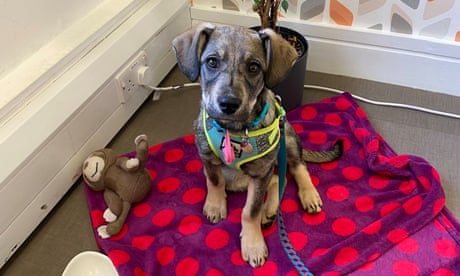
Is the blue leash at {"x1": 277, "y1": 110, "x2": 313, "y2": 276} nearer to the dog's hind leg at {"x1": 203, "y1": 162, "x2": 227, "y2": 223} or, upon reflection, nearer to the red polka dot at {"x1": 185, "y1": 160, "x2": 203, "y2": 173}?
the dog's hind leg at {"x1": 203, "y1": 162, "x2": 227, "y2": 223}

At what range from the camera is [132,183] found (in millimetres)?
1633

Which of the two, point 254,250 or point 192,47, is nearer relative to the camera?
point 192,47

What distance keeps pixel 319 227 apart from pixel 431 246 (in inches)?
14.0

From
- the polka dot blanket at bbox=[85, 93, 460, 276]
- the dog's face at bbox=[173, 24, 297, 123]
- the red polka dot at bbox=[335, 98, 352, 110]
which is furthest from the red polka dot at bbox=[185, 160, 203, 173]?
the red polka dot at bbox=[335, 98, 352, 110]

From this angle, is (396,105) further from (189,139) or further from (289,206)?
(189,139)

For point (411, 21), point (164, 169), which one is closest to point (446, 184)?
point (411, 21)

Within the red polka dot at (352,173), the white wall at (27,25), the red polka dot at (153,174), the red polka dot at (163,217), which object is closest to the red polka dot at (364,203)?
the red polka dot at (352,173)

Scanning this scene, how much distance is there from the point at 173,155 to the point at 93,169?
35 centimetres

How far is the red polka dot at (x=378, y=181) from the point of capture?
5.59 feet

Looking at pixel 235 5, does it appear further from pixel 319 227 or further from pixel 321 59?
pixel 319 227

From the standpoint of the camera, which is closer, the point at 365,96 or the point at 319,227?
the point at 319,227

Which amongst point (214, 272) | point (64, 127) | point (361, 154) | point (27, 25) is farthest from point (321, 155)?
point (27, 25)

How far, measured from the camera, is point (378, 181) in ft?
5.65

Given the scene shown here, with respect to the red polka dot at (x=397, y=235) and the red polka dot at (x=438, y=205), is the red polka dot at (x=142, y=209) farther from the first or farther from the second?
the red polka dot at (x=438, y=205)
